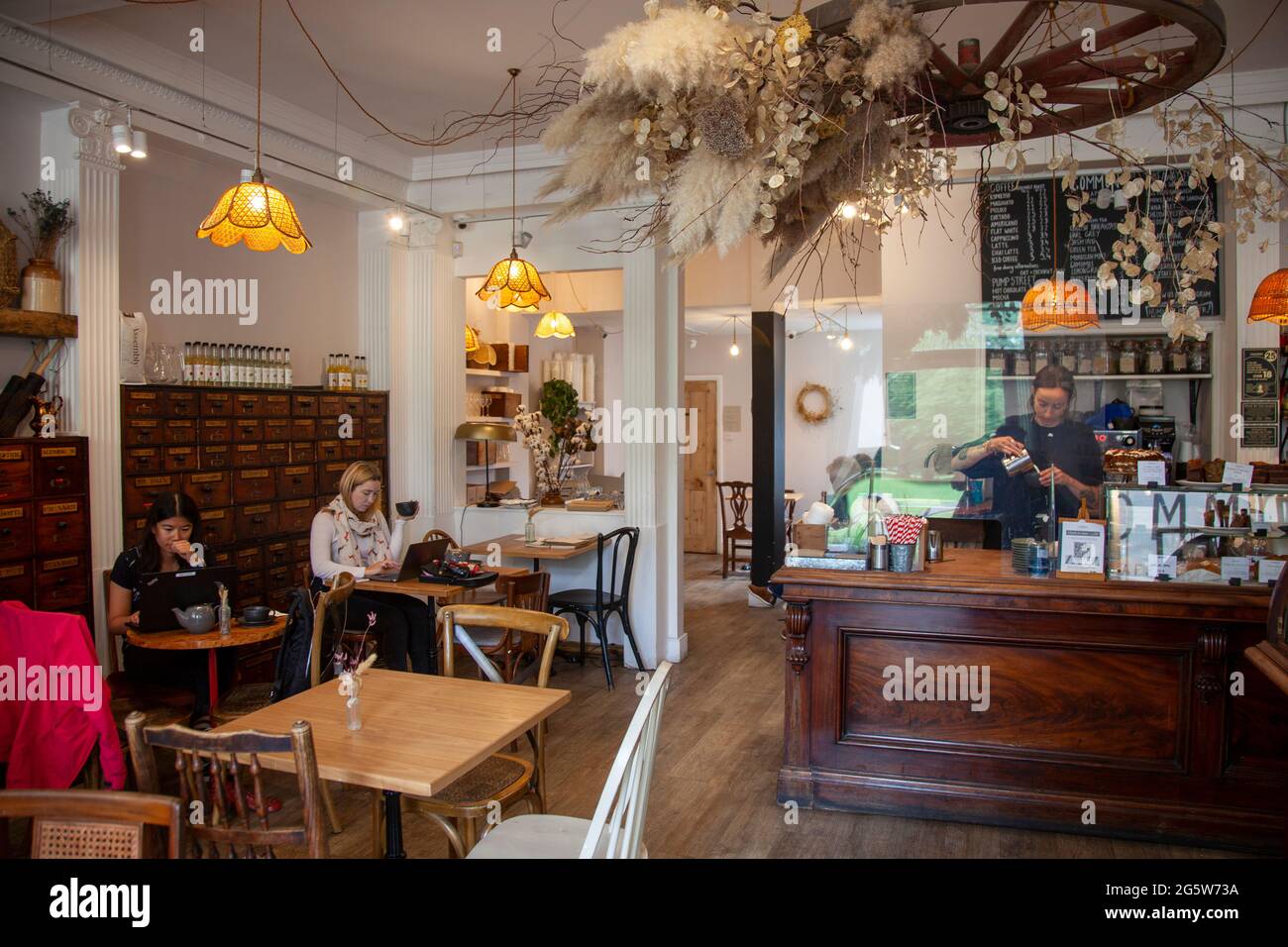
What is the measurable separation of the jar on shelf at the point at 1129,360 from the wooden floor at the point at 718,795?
3.01m

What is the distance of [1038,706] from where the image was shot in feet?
11.9

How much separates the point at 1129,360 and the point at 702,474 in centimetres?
657

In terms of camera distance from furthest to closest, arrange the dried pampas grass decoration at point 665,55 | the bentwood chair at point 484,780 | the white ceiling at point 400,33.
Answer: the white ceiling at point 400,33 → the bentwood chair at point 484,780 → the dried pampas grass decoration at point 665,55

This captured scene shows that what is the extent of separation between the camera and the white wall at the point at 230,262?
5168 mm

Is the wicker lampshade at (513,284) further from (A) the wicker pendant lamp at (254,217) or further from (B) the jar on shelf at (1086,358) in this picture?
(B) the jar on shelf at (1086,358)

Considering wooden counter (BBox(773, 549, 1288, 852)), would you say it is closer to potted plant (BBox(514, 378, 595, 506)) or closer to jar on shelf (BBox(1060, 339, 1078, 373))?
jar on shelf (BBox(1060, 339, 1078, 373))

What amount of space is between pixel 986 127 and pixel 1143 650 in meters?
2.57

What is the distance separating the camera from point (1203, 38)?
1414mm

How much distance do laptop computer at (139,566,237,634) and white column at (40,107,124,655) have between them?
77 centimetres

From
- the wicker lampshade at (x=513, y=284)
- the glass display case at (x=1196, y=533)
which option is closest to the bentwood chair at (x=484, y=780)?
the glass display case at (x=1196, y=533)

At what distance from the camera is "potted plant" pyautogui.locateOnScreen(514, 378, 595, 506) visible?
23.0 ft
